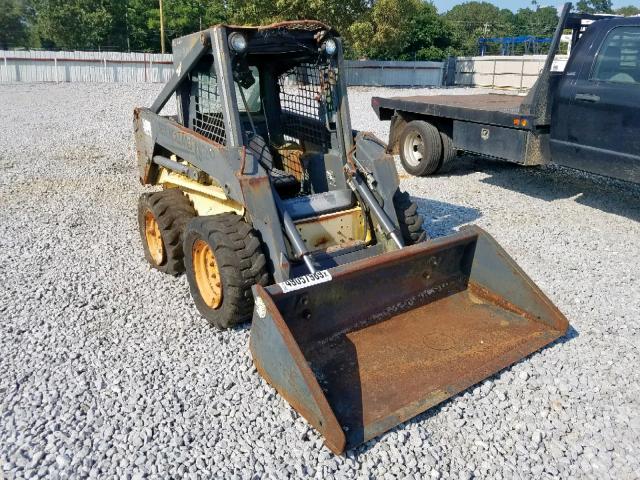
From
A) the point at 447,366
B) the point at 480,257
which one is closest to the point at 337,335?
the point at 447,366

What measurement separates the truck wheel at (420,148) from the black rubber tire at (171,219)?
4.40 m

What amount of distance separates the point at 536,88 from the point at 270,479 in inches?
225

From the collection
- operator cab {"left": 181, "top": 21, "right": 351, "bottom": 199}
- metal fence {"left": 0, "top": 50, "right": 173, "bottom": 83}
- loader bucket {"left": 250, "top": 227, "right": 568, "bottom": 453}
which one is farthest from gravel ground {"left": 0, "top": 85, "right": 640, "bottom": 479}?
metal fence {"left": 0, "top": 50, "right": 173, "bottom": 83}

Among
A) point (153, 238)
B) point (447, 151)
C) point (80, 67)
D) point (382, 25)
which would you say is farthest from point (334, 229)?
point (80, 67)

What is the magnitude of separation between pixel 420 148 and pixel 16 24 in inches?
2042

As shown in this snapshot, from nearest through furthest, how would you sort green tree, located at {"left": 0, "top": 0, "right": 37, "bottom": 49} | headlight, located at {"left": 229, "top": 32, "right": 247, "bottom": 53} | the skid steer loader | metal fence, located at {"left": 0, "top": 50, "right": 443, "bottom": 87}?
the skid steer loader → headlight, located at {"left": 229, "top": 32, "right": 247, "bottom": 53} → metal fence, located at {"left": 0, "top": 50, "right": 443, "bottom": 87} → green tree, located at {"left": 0, "top": 0, "right": 37, "bottom": 49}

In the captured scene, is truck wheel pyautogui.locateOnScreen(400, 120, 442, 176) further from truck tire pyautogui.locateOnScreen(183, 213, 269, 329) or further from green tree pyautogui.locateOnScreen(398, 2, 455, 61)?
green tree pyautogui.locateOnScreen(398, 2, 455, 61)

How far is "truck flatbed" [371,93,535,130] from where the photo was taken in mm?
6906

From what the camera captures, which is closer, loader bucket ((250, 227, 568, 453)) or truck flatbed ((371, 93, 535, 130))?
loader bucket ((250, 227, 568, 453))

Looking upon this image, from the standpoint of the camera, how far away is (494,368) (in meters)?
3.45

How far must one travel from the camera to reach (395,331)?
383 centimetres

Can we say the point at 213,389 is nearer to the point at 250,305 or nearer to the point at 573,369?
the point at 250,305

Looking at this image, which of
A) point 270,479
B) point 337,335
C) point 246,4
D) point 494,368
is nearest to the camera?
point 270,479

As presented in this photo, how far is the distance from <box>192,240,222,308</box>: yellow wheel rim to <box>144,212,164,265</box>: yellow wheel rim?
94 cm
